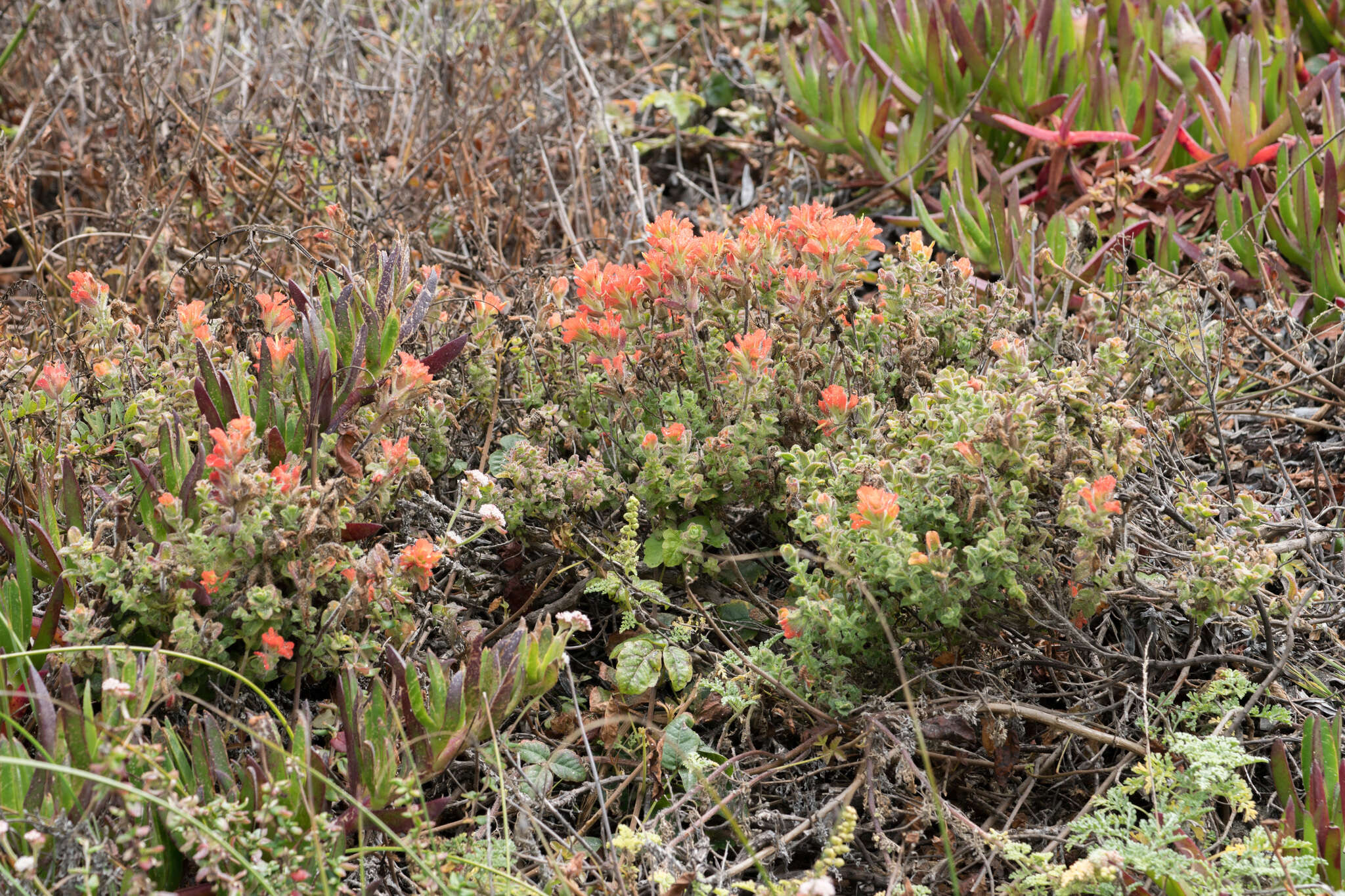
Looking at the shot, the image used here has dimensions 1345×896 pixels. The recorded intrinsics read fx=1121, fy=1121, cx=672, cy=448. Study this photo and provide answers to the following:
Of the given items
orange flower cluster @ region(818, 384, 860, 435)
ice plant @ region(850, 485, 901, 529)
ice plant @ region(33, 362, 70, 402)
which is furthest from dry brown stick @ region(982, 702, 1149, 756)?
ice plant @ region(33, 362, 70, 402)

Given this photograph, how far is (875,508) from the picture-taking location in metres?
1.66

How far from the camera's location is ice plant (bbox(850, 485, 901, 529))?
166 centimetres

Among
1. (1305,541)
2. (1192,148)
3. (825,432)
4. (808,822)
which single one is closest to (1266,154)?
(1192,148)

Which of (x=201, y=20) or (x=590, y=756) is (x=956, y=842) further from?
(x=201, y=20)

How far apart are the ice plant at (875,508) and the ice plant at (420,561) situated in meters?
0.65

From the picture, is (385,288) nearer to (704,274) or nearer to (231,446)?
(231,446)

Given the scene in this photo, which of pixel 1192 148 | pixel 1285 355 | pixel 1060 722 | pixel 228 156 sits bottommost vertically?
pixel 1060 722

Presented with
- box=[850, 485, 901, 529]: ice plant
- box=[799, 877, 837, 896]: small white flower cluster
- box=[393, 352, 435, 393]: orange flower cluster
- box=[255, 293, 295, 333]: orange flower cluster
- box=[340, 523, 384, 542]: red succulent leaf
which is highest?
box=[255, 293, 295, 333]: orange flower cluster

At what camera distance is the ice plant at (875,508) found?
166cm

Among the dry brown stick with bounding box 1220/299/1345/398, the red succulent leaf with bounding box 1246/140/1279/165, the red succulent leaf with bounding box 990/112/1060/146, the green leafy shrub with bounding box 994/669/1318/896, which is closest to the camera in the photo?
the green leafy shrub with bounding box 994/669/1318/896

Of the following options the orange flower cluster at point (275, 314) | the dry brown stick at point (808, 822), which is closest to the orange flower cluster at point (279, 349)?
the orange flower cluster at point (275, 314)

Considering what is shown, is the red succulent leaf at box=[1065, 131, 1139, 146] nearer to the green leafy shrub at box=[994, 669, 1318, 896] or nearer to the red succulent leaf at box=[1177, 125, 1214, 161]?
the red succulent leaf at box=[1177, 125, 1214, 161]

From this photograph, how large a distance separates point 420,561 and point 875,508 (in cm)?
69

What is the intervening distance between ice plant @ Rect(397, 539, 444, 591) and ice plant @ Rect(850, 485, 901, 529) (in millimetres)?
650
